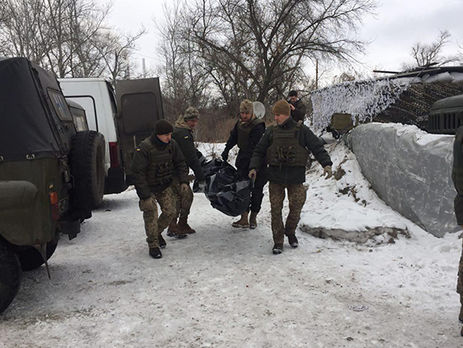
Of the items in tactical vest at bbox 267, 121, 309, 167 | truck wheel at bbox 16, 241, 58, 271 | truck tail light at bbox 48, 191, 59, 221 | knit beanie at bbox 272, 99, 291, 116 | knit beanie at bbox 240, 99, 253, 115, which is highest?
knit beanie at bbox 240, 99, 253, 115

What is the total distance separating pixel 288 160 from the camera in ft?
14.7

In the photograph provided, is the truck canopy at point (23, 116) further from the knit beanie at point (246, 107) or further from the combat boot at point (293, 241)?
the combat boot at point (293, 241)

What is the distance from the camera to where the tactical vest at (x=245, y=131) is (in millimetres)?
5469

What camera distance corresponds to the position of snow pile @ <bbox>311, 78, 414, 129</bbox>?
7066 millimetres

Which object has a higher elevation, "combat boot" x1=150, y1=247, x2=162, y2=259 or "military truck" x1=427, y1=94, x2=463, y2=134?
"military truck" x1=427, y1=94, x2=463, y2=134

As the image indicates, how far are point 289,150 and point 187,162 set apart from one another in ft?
5.06

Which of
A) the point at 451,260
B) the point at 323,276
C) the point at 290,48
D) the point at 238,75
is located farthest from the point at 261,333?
the point at 238,75

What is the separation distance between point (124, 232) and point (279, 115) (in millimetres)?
3023

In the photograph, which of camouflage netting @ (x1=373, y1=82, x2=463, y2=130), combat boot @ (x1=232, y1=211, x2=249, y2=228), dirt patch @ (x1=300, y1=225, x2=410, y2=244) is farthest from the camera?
camouflage netting @ (x1=373, y1=82, x2=463, y2=130)

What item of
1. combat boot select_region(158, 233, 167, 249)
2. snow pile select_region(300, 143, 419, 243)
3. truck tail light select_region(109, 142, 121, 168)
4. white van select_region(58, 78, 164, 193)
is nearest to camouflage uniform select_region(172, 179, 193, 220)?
combat boot select_region(158, 233, 167, 249)

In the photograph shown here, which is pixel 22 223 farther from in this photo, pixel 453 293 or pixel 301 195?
pixel 453 293

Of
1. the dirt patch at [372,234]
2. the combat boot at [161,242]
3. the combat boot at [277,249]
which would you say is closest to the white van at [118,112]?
the combat boot at [161,242]

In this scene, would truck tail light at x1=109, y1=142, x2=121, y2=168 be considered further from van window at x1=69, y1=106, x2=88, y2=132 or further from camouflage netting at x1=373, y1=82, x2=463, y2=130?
camouflage netting at x1=373, y1=82, x2=463, y2=130

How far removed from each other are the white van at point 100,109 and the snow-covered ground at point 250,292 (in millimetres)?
1673
